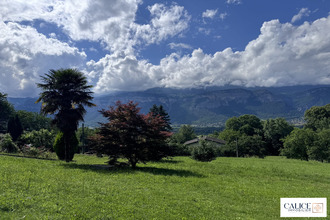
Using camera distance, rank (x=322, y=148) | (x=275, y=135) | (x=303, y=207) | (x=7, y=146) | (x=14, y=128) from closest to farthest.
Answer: (x=303, y=207), (x=7, y=146), (x=322, y=148), (x=14, y=128), (x=275, y=135)

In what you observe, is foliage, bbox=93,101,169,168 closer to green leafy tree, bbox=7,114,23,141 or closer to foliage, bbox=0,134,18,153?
foliage, bbox=0,134,18,153

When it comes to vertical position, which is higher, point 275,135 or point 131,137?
point 131,137

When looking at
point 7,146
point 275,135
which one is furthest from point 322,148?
point 7,146

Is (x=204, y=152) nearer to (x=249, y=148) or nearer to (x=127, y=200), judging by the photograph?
(x=127, y=200)

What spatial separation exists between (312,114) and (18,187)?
96733 millimetres

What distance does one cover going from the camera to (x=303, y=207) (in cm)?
1003

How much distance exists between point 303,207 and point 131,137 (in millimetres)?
11865

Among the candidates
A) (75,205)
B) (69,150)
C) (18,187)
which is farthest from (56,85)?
(75,205)

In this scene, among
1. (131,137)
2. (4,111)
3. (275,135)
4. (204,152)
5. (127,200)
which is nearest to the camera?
(127,200)

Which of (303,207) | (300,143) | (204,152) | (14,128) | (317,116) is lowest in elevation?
(300,143)

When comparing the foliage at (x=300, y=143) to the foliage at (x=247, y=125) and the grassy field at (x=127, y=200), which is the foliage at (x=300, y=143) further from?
the grassy field at (x=127, y=200)

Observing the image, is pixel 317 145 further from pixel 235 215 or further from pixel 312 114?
pixel 235 215

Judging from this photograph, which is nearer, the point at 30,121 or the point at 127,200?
the point at 127,200

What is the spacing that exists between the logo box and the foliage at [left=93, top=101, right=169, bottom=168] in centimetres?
922
